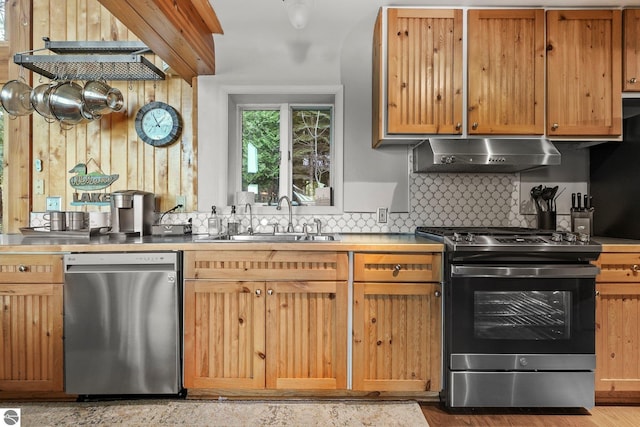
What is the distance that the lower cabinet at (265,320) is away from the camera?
2.03 metres

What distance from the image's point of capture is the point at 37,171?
2.79 meters

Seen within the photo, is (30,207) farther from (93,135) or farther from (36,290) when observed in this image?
(36,290)

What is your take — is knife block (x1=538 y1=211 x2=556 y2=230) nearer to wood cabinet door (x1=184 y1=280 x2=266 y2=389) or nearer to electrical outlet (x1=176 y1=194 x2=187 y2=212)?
wood cabinet door (x1=184 y1=280 x2=266 y2=389)

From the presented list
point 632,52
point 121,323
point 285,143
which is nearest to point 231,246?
point 121,323

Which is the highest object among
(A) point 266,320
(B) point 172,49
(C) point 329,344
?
(B) point 172,49

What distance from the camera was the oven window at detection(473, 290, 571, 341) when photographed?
1.98 metres

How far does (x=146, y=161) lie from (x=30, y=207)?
966 millimetres

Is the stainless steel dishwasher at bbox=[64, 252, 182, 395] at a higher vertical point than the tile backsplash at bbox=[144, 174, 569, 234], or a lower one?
lower

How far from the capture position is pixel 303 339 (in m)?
2.04

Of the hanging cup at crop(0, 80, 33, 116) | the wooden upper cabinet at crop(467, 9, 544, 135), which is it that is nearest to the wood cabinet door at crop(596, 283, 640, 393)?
Answer: the wooden upper cabinet at crop(467, 9, 544, 135)

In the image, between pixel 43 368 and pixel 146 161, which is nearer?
pixel 43 368

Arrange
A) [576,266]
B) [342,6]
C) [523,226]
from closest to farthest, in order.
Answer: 1. [576,266]
2. [342,6]
3. [523,226]

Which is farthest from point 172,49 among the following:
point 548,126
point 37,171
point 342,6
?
point 548,126

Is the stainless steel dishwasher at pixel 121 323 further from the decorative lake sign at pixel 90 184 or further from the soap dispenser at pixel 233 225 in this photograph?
the decorative lake sign at pixel 90 184
